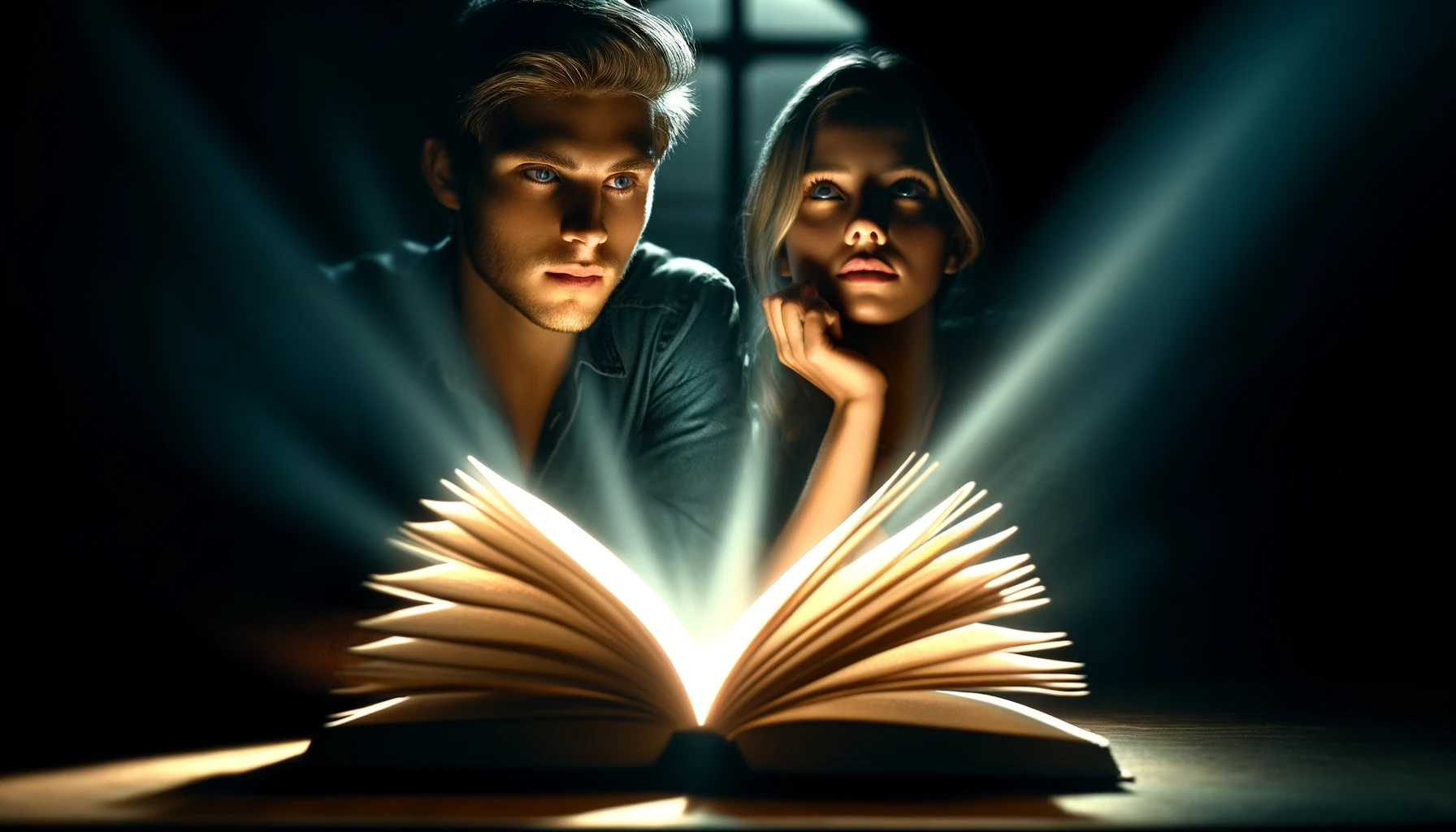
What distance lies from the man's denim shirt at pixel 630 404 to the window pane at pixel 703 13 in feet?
4.08

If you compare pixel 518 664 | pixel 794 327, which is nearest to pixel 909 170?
pixel 794 327

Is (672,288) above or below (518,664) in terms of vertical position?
above

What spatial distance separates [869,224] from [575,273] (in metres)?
0.33

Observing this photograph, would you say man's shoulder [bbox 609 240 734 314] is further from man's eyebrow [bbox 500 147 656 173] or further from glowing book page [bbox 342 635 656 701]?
glowing book page [bbox 342 635 656 701]

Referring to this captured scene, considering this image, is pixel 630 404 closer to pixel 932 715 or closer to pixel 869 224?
Answer: pixel 869 224

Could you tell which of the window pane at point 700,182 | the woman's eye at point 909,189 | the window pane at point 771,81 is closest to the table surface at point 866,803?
the woman's eye at point 909,189

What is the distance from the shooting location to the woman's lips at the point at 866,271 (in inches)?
53.0

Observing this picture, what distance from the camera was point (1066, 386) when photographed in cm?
172

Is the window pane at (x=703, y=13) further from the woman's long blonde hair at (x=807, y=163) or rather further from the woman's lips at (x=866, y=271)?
the woman's lips at (x=866, y=271)

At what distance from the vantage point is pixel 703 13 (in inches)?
109

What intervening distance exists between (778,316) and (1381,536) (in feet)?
3.44

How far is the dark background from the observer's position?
1.32 m

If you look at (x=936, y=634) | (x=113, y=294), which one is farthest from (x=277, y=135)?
(x=936, y=634)

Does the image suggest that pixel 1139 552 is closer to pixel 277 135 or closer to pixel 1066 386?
pixel 1066 386
